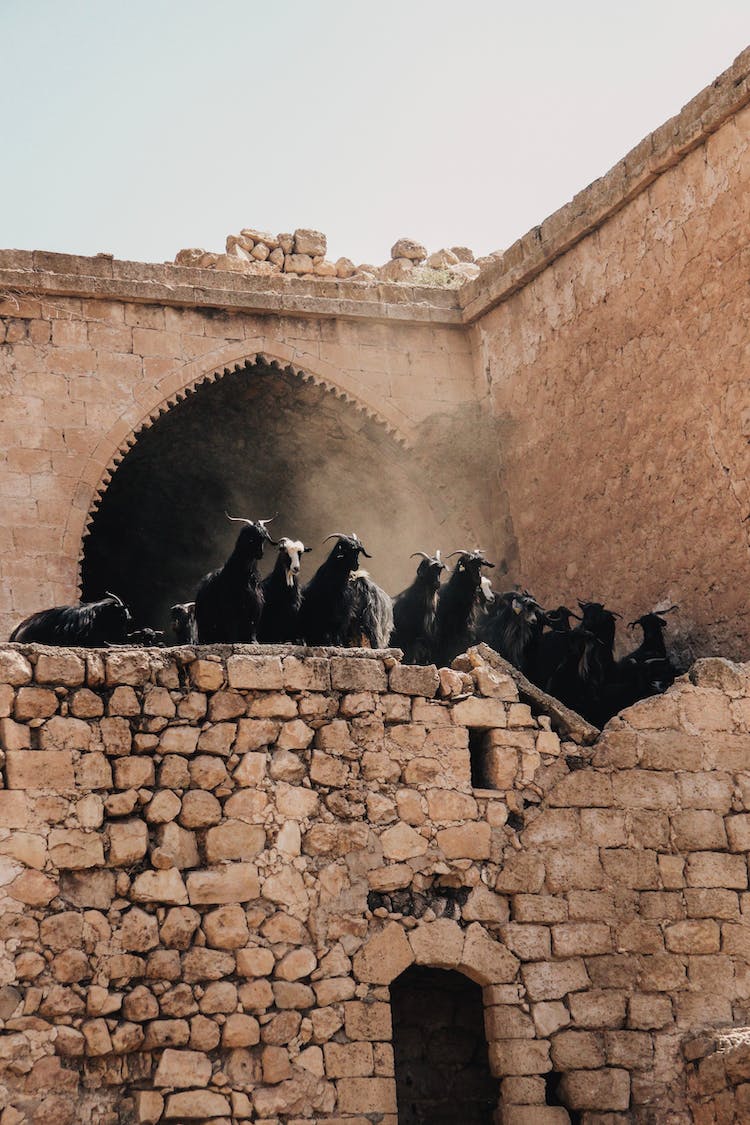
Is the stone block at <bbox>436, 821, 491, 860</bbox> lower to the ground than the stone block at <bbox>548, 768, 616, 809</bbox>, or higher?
lower

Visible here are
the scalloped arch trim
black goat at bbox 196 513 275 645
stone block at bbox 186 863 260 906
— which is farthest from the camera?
the scalloped arch trim

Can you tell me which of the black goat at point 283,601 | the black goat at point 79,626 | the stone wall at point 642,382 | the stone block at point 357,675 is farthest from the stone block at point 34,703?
the stone wall at point 642,382

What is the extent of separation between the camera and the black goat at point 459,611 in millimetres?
11562

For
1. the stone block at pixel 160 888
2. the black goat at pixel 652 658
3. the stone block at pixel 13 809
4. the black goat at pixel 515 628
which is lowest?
the stone block at pixel 160 888

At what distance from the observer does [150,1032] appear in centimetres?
775

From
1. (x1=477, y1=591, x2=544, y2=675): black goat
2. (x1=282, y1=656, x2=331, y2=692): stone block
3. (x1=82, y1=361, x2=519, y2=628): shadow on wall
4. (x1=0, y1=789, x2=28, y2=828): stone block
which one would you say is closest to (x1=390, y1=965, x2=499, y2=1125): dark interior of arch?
(x1=282, y1=656, x2=331, y2=692): stone block

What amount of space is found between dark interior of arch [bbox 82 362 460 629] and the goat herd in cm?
237

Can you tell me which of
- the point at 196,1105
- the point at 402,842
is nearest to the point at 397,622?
the point at 402,842

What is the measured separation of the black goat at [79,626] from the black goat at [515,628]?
8.63 ft

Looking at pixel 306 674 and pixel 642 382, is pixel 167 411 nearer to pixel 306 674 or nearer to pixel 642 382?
pixel 642 382

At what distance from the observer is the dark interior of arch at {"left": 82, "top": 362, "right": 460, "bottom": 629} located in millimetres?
14070

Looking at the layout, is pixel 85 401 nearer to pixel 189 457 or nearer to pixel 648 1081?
pixel 189 457

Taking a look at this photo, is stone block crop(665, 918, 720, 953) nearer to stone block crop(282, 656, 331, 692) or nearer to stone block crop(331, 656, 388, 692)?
stone block crop(331, 656, 388, 692)

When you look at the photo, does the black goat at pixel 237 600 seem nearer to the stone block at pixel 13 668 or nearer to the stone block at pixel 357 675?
the stone block at pixel 357 675
